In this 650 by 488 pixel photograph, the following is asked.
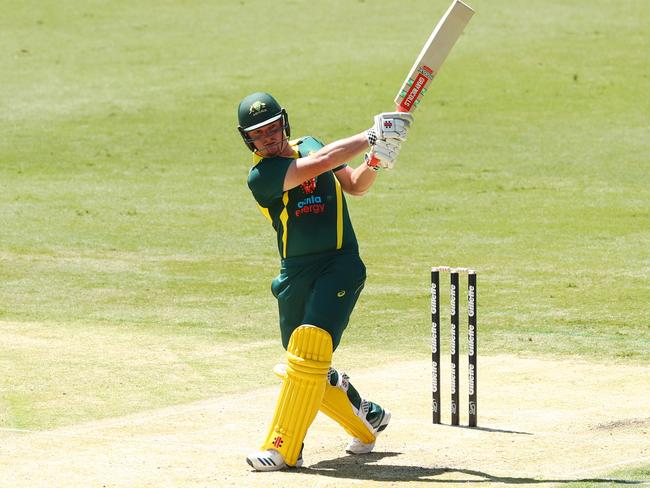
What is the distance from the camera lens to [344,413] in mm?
8414

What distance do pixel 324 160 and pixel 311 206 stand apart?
403 millimetres

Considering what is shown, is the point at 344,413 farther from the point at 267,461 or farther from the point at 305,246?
the point at 305,246

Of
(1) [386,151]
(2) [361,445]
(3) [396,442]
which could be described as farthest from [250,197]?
(1) [386,151]

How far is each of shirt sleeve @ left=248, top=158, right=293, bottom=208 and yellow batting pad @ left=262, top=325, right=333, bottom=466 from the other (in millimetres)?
791

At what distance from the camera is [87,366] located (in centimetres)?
1127

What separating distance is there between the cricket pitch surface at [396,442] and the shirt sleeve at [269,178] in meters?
1.61

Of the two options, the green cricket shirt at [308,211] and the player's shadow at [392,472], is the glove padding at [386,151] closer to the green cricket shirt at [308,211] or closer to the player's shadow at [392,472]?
the green cricket shirt at [308,211]

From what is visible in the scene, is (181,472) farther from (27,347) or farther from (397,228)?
(397,228)

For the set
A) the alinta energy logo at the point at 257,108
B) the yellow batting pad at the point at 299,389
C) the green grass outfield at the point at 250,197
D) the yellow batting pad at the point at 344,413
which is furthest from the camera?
the green grass outfield at the point at 250,197

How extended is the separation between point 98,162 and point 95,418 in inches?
590

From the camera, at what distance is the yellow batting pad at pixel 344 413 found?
8375 millimetres

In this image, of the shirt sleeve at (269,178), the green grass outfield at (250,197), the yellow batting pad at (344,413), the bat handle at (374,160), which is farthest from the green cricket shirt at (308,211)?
the green grass outfield at (250,197)

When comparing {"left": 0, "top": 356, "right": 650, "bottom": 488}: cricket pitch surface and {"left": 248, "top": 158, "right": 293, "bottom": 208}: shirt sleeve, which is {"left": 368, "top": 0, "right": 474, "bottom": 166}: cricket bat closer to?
{"left": 248, "top": 158, "right": 293, "bottom": 208}: shirt sleeve

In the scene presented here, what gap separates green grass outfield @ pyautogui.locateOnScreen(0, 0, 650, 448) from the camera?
12.2m
